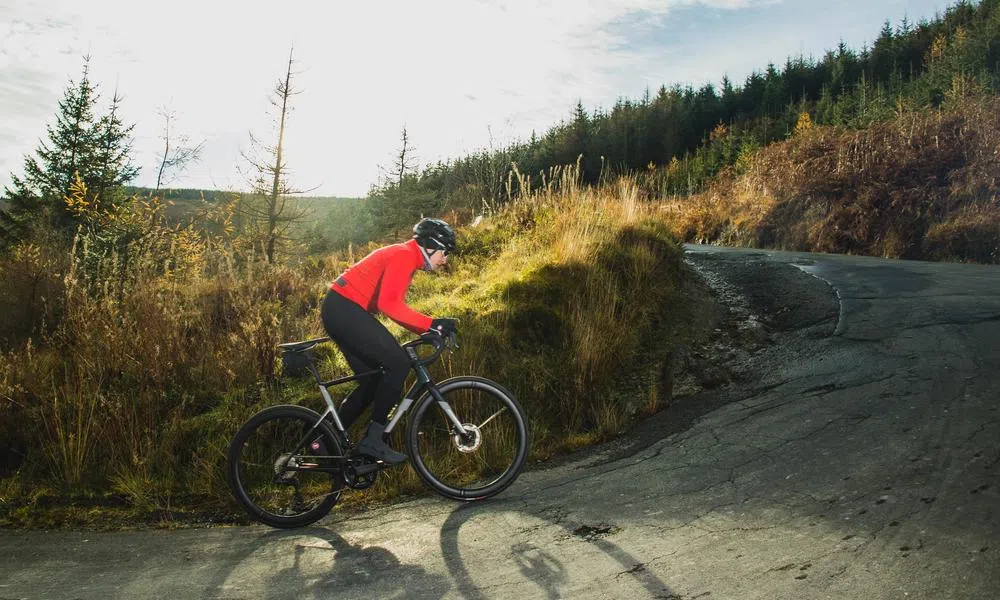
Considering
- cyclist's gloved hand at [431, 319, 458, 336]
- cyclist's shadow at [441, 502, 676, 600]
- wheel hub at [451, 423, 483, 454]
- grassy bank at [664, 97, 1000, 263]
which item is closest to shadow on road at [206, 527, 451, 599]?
cyclist's shadow at [441, 502, 676, 600]

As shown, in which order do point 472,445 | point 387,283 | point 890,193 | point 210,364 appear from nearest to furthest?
1. point 387,283
2. point 472,445
3. point 210,364
4. point 890,193

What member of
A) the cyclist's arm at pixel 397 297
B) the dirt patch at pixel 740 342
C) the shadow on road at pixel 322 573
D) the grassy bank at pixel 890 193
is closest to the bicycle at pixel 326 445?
the cyclist's arm at pixel 397 297

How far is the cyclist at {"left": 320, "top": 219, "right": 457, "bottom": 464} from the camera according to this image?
425 cm

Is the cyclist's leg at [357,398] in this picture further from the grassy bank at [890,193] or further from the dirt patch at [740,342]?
the grassy bank at [890,193]

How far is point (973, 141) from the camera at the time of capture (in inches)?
554

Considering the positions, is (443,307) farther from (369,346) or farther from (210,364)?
(369,346)

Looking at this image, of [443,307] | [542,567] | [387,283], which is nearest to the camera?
[542,567]

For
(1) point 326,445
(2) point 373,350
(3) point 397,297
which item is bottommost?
(1) point 326,445

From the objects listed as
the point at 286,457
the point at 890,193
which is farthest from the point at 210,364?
the point at 890,193

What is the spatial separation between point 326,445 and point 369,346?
0.75 metres

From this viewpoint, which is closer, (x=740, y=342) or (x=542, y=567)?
(x=542, y=567)

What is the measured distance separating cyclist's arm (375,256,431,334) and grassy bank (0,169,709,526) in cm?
138

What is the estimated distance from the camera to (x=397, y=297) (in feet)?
13.9

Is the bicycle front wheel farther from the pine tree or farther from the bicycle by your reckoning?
the pine tree
